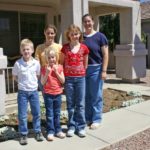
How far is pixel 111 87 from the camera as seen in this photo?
9828mm

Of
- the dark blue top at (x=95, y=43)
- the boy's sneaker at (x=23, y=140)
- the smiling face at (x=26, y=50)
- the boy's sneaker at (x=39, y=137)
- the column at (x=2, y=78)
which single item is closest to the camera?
the smiling face at (x=26, y=50)

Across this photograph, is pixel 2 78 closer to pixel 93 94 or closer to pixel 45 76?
pixel 45 76

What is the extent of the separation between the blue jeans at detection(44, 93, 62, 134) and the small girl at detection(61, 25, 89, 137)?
0.70 ft

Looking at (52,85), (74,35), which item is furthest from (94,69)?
(52,85)

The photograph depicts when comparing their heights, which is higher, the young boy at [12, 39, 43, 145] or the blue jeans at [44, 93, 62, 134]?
the young boy at [12, 39, 43, 145]

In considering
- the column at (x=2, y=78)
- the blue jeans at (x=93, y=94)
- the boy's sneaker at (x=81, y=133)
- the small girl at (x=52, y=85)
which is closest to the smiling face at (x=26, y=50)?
the small girl at (x=52, y=85)

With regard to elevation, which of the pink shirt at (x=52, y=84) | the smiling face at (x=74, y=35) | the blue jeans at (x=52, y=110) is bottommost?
the blue jeans at (x=52, y=110)

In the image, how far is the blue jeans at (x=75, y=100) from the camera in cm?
A: 489

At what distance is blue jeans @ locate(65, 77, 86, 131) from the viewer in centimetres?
489

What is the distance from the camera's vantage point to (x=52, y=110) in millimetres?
4797

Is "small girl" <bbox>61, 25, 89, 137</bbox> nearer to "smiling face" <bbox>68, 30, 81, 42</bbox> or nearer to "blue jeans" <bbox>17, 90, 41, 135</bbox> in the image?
"smiling face" <bbox>68, 30, 81, 42</bbox>

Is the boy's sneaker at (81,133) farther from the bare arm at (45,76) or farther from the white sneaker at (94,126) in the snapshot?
the bare arm at (45,76)

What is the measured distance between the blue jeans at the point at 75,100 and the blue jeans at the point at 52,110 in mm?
208

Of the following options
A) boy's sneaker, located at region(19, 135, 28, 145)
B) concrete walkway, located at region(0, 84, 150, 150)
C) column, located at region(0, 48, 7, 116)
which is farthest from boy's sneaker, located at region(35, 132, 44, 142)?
column, located at region(0, 48, 7, 116)
